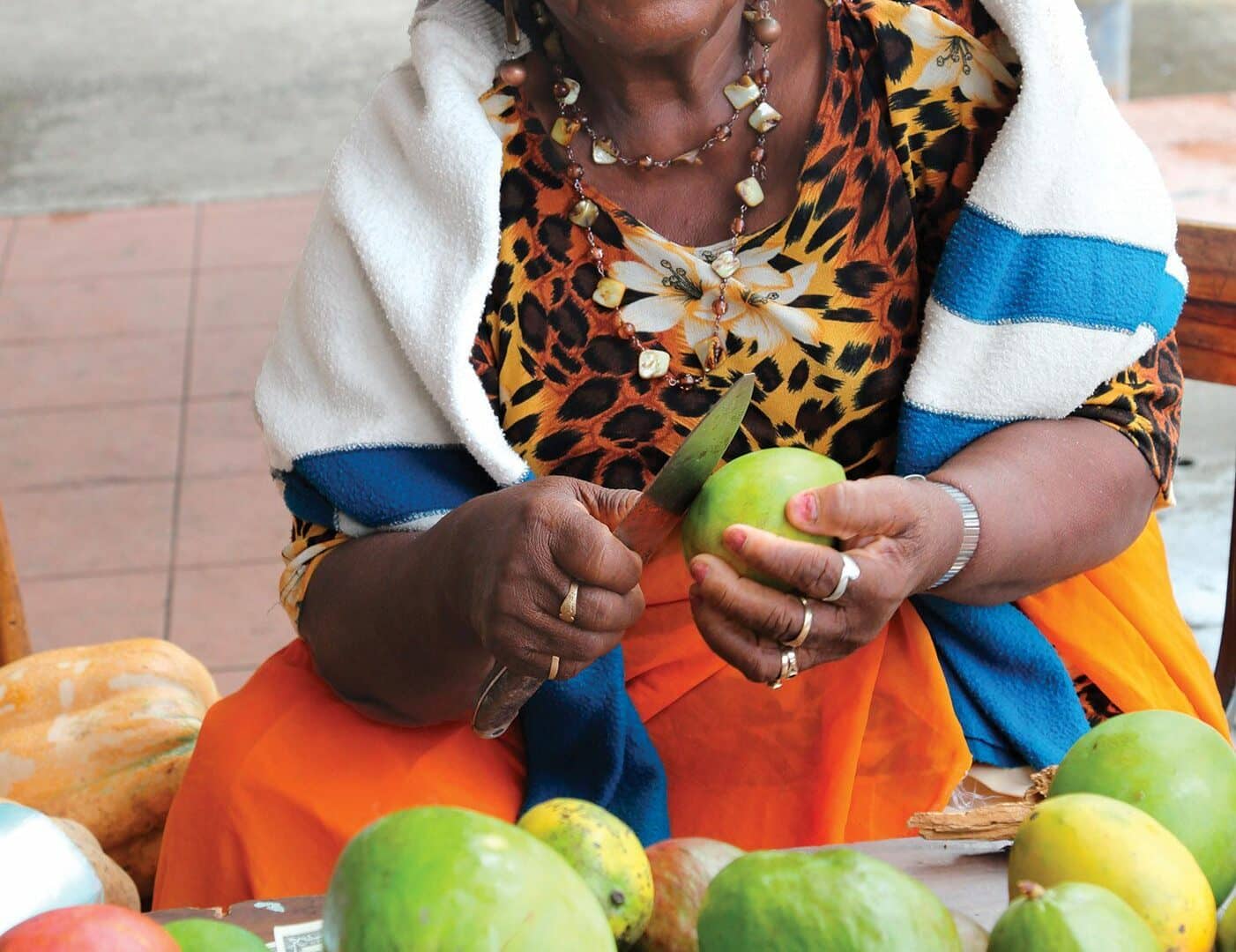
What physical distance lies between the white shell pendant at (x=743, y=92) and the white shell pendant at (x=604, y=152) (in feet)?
0.45

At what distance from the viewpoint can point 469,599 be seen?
A: 1.34 metres

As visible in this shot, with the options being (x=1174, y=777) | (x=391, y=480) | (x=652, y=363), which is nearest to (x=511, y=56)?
(x=652, y=363)

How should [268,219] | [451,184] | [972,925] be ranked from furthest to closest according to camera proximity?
[268,219], [451,184], [972,925]

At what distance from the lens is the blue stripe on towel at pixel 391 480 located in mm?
1553

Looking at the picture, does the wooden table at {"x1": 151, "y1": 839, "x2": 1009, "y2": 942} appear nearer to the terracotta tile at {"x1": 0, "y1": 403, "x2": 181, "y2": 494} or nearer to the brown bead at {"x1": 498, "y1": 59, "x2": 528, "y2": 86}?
the brown bead at {"x1": 498, "y1": 59, "x2": 528, "y2": 86}

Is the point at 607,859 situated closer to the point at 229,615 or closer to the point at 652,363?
the point at 652,363

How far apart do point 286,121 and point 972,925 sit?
6.27m

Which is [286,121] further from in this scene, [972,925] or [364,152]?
[972,925]

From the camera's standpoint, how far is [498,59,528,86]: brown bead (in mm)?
1634

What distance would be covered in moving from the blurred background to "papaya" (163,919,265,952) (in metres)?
1.70

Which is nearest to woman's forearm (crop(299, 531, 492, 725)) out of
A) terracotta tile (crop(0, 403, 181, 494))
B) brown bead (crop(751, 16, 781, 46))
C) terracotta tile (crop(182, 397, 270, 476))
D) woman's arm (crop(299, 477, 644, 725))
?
woman's arm (crop(299, 477, 644, 725))

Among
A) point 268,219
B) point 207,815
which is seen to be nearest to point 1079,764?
point 207,815

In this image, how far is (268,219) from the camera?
5480 mm

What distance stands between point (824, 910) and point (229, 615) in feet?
8.94
